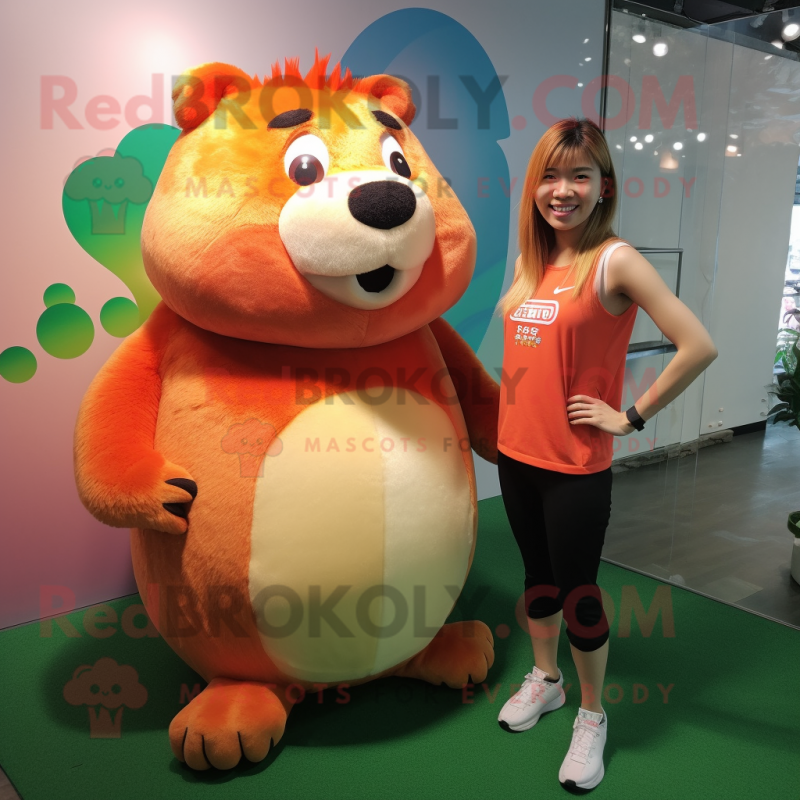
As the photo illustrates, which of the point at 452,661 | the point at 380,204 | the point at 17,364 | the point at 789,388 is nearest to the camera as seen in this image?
the point at 380,204

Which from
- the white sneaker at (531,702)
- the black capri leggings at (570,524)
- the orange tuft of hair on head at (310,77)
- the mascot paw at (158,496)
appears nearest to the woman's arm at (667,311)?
the black capri leggings at (570,524)

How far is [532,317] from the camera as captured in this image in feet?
5.44

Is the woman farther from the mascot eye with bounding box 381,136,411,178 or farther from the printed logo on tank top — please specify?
the mascot eye with bounding box 381,136,411,178

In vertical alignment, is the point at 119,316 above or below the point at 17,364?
above

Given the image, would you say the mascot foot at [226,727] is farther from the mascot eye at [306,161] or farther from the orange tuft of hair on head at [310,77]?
the orange tuft of hair on head at [310,77]

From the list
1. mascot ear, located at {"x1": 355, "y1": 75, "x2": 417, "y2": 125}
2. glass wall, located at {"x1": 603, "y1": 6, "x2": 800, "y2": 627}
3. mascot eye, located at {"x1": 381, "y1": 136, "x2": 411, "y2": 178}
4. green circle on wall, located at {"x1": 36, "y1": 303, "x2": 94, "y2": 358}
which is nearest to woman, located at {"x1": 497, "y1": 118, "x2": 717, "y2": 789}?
mascot eye, located at {"x1": 381, "y1": 136, "x2": 411, "y2": 178}

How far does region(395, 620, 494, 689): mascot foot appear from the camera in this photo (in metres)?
1.97

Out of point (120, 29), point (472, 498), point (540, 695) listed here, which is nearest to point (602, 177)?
point (472, 498)

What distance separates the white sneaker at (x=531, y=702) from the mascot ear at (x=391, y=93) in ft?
4.92

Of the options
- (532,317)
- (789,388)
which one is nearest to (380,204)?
(532,317)

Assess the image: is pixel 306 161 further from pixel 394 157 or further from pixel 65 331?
Answer: pixel 65 331

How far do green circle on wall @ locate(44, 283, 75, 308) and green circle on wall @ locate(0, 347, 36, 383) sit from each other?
0.16 m

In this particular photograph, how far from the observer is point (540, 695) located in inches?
74.2

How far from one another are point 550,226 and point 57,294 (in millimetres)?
1474
